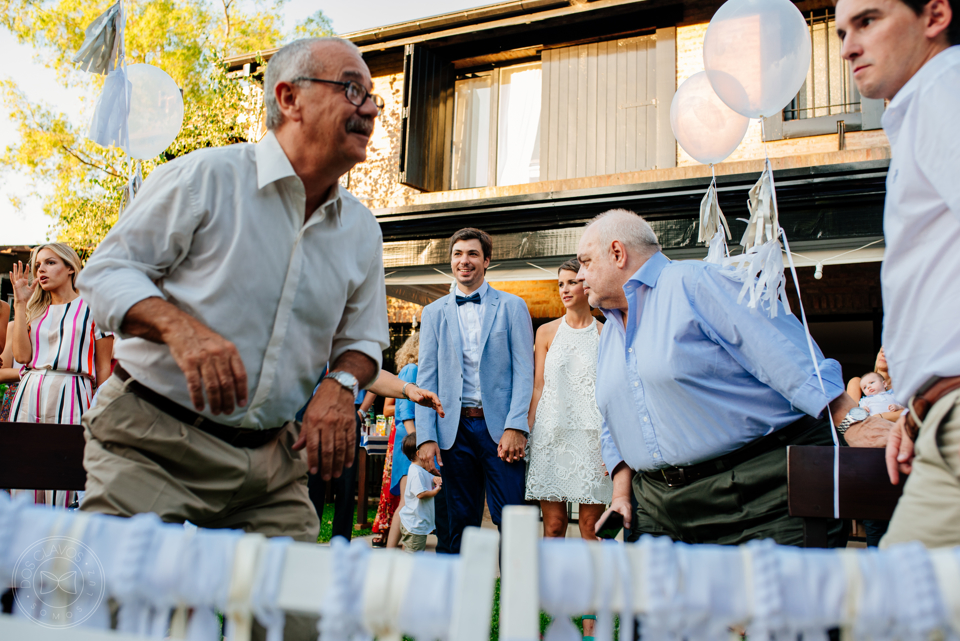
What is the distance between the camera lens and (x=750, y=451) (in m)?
→ 2.48

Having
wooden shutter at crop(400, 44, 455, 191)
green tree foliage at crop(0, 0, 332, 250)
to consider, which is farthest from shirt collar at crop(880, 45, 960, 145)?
green tree foliage at crop(0, 0, 332, 250)

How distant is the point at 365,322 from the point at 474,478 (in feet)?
8.11

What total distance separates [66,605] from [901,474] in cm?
178

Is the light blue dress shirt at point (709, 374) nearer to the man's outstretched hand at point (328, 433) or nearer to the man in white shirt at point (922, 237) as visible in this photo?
the man in white shirt at point (922, 237)

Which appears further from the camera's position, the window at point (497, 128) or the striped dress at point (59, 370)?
the window at point (497, 128)

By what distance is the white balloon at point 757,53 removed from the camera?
3.86m

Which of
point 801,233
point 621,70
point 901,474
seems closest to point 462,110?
point 621,70

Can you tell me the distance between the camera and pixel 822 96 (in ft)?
27.2

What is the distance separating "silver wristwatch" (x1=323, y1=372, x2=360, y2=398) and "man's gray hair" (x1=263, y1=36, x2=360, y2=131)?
72 centimetres

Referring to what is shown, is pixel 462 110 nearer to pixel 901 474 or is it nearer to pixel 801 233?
pixel 801 233

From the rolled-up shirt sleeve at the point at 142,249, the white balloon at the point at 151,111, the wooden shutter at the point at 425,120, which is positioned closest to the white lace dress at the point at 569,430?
the rolled-up shirt sleeve at the point at 142,249

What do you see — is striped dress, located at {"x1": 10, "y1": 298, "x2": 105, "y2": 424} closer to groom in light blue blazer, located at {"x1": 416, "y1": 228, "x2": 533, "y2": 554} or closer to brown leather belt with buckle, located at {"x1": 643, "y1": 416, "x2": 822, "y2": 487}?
groom in light blue blazer, located at {"x1": 416, "y1": 228, "x2": 533, "y2": 554}

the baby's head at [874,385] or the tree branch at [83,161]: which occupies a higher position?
the tree branch at [83,161]

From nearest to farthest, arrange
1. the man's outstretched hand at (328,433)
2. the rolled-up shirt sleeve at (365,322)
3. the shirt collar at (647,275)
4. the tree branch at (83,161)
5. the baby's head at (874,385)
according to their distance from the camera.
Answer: the man's outstretched hand at (328,433), the rolled-up shirt sleeve at (365,322), the shirt collar at (647,275), the baby's head at (874,385), the tree branch at (83,161)
